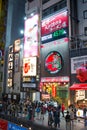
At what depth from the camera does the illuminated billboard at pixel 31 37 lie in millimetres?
41287

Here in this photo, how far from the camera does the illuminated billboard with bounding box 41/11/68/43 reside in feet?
117

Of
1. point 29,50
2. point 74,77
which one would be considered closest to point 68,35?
point 74,77

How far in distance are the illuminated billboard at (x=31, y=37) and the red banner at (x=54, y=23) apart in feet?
8.96

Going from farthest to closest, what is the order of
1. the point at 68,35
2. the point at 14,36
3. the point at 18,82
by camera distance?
the point at 14,36 < the point at 18,82 < the point at 68,35

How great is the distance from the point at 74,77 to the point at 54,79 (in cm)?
410

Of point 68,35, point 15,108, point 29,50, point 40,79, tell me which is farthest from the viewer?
point 29,50

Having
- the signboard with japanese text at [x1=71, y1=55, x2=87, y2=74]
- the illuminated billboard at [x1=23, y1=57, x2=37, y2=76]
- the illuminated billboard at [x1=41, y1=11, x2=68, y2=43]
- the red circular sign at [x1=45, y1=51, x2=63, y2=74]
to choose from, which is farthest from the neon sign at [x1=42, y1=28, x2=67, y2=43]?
the signboard with japanese text at [x1=71, y1=55, x2=87, y2=74]

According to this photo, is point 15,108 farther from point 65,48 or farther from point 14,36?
point 14,36

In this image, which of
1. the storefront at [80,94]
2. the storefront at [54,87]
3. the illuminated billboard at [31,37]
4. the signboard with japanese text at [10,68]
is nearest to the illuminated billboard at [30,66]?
the illuminated billboard at [31,37]

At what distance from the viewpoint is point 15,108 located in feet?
99.9

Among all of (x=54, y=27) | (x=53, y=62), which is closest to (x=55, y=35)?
(x=54, y=27)

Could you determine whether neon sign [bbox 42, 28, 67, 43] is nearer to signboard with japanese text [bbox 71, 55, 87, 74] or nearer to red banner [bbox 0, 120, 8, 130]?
signboard with japanese text [bbox 71, 55, 87, 74]

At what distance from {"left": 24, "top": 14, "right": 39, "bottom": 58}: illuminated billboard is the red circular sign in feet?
12.3

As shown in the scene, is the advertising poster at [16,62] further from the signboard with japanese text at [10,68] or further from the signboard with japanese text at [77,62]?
the signboard with japanese text at [77,62]
